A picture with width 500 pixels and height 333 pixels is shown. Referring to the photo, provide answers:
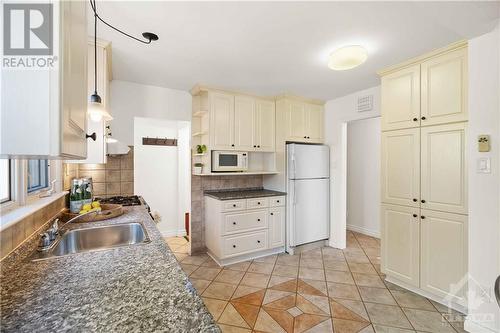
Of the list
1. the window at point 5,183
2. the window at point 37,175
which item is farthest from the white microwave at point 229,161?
the window at point 5,183

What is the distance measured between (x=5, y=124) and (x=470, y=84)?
274 centimetres

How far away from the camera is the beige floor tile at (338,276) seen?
2574mm

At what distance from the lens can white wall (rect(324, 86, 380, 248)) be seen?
3.55 m

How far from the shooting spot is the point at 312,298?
2217 millimetres

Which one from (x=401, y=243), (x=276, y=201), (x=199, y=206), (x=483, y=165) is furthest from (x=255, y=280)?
(x=483, y=165)

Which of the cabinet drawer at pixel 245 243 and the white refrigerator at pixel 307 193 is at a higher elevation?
the white refrigerator at pixel 307 193

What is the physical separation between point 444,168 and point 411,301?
131 centimetres

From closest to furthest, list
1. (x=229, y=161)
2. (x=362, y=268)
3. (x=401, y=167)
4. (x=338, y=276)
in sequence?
1. (x=401, y=167)
2. (x=338, y=276)
3. (x=362, y=268)
4. (x=229, y=161)

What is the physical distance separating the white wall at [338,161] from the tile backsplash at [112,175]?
3.06m

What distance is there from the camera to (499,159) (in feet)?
5.46

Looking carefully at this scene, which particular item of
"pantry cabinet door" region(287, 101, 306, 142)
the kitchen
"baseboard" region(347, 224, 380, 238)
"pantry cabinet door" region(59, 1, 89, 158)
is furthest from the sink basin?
"baseboard" region(347, 224, 380, 238)

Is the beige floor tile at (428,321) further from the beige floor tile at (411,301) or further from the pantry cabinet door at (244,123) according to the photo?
the pantry cabinet door at (244,123)

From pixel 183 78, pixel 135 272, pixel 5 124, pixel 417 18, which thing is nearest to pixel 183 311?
pixel 135 272

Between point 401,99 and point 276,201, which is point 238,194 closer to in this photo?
point 276,201
